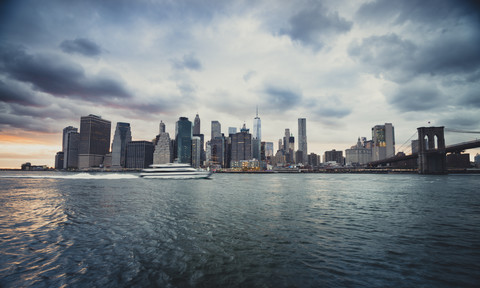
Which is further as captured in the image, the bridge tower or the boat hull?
the bridge tower

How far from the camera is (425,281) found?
10.0m

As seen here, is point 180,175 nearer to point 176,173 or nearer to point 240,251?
point 176,173

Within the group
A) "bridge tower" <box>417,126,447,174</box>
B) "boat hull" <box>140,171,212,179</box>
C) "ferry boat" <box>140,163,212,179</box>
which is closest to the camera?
"boat hull" <box>140,171,212,179</box>

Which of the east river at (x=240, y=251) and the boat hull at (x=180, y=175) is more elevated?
the east river at (x=240, y=251)

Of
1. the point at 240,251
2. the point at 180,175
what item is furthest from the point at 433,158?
the point at 240,251

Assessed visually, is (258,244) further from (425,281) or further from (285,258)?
(425,281)

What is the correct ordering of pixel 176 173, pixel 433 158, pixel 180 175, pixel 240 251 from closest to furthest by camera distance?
1. pixel 240 251
2. pixel 180 175
3. pixel 176 173
4. pixel 433 158

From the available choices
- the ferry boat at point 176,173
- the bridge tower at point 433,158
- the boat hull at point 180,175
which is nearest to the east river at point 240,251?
the boat hull at point 180,175

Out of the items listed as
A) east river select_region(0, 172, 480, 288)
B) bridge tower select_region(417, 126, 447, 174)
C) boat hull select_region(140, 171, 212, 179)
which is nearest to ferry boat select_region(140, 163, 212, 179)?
boat hull select_region(140, 171, 212, 179)

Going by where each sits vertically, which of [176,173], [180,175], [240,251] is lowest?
[180,175]

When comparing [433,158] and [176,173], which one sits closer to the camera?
[176,173]

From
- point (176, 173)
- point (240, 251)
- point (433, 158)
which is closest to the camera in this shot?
point (240, 251)

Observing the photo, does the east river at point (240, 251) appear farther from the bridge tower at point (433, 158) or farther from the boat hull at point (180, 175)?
the bridge tower at point (433, 158)

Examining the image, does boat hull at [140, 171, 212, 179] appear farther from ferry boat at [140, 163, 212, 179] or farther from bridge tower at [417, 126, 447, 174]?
bridge tower at [417, 126, 447, 174]
